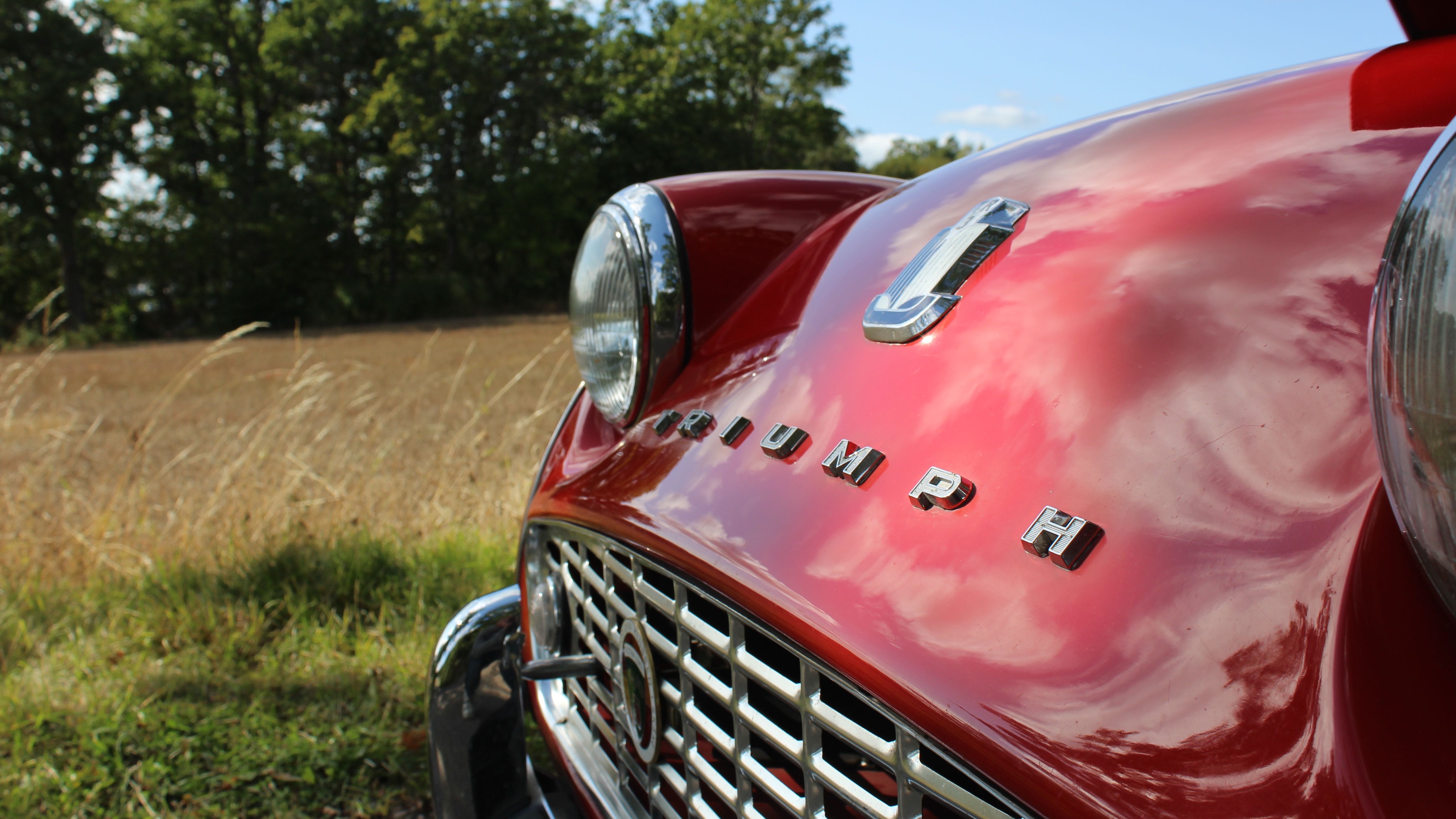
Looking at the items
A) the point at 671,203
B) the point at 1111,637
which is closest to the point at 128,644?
the point at 671,203

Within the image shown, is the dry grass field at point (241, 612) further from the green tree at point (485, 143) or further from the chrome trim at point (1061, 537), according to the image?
the green tree at point (485, 143)

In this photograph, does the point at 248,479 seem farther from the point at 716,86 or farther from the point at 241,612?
the point at 716,86

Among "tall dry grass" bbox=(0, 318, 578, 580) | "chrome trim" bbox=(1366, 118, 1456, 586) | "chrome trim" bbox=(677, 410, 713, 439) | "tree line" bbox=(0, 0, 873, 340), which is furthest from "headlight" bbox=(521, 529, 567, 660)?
"tree line" bbox=(0, 0, 873, 340)

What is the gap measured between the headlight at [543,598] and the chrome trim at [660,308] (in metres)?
0.27

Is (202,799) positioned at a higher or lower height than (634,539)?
lower

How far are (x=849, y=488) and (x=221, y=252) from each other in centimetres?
2935

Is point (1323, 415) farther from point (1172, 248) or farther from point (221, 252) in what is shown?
point (221, 252)

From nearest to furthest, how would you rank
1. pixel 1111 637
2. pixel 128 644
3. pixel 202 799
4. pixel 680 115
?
pixel 1111 637 < pixel 202 799 < pixel 128 644 < pixel 680 115

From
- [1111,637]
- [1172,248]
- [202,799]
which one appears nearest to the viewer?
[1111,637]

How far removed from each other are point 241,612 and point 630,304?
208 cm

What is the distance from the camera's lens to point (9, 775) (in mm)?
1979

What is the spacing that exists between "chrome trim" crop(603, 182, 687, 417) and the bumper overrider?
0.75 feet

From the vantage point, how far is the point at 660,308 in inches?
48.6

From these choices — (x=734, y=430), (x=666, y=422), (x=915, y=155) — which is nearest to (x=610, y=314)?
(x=666, y=422)
